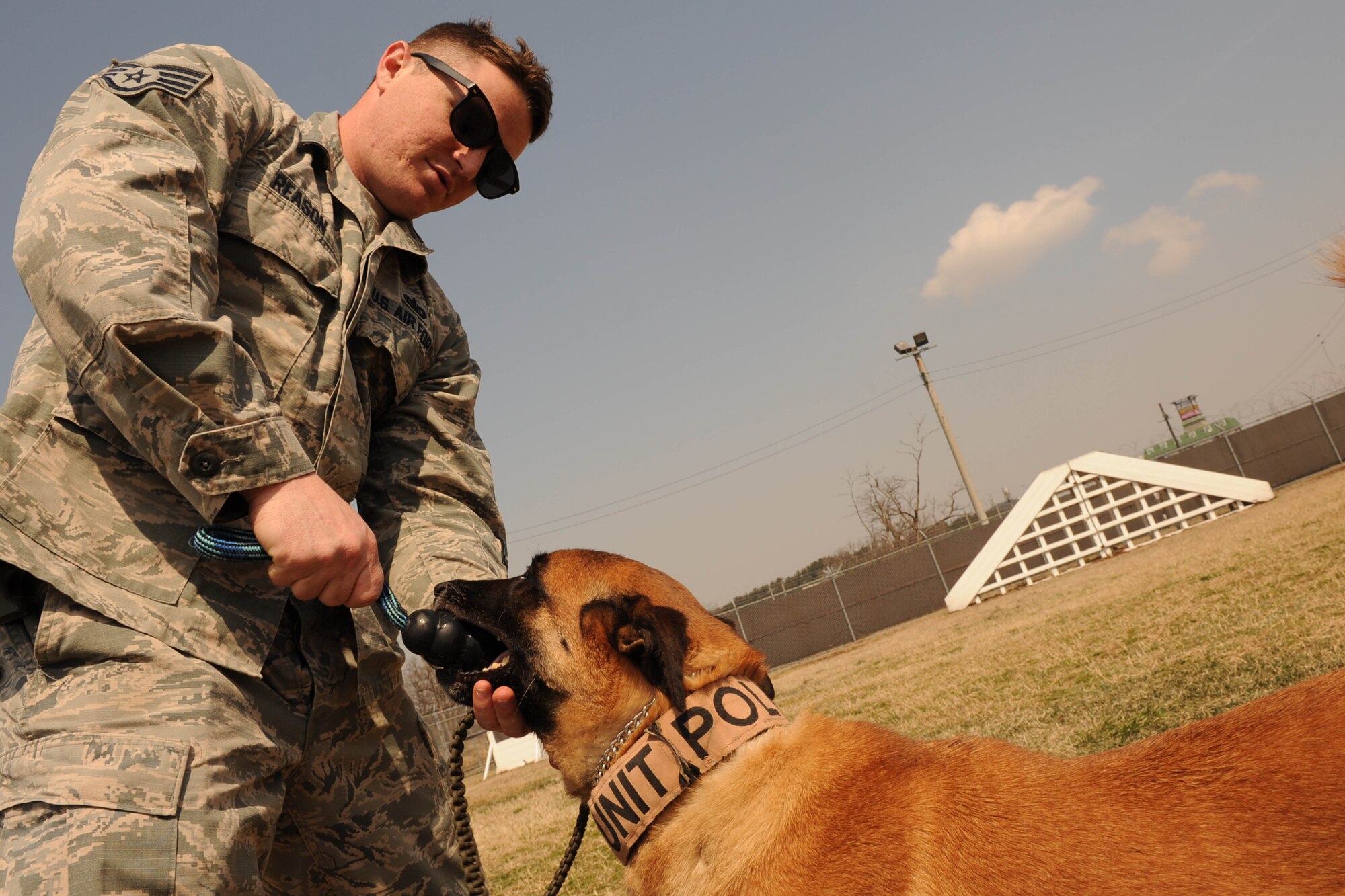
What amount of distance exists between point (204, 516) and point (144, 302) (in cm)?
51

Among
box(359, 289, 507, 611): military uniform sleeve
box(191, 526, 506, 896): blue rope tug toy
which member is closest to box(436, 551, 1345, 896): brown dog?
box(191, 526, 506, 896): blue rope tug toy

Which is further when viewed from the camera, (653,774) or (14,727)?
(653,774)

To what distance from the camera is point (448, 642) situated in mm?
2609

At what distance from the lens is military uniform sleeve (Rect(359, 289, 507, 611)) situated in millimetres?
3039

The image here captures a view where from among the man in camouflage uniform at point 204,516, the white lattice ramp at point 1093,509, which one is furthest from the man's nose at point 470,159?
the white lattice ramp at point 1093,509

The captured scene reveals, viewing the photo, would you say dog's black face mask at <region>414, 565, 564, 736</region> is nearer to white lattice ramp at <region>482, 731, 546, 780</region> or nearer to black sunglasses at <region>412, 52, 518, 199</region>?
black sunglasses at <region>412, 52, 518, 199</region>

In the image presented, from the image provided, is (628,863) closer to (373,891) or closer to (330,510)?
(373,891)

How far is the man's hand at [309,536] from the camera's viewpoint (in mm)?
2000

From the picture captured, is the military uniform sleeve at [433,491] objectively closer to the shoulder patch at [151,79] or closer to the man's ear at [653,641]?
the man's ear at [653,641]

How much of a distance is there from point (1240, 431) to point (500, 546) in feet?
98.6

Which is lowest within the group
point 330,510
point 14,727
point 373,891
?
point 373,891

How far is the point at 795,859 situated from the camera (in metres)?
2.21

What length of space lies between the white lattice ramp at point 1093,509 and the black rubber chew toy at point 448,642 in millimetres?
18746

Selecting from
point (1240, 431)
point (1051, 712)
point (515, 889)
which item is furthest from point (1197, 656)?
point (1240, 431)
